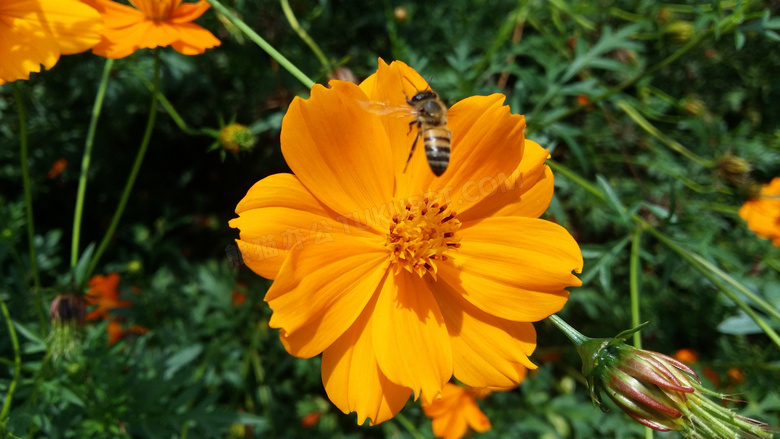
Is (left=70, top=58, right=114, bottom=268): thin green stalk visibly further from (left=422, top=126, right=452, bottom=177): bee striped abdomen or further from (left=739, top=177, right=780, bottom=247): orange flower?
(left=739, top=177, right=780, bottom=247): orange flower

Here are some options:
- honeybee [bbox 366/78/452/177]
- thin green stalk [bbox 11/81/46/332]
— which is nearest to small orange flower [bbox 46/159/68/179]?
thin green stalk [bbox 11/81/46/332]

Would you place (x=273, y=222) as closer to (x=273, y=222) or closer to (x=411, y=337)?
(x=273, y=222)

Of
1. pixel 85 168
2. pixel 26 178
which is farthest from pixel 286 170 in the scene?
pixel 26 178

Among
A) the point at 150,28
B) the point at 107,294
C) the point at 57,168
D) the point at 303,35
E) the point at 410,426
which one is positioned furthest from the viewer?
the point at 57,168

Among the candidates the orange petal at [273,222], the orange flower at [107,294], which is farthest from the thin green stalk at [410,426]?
the orange flower at [107,294]

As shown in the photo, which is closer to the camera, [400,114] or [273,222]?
[273,222]

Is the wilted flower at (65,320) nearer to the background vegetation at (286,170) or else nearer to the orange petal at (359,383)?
the background vegetation at (286,170)
